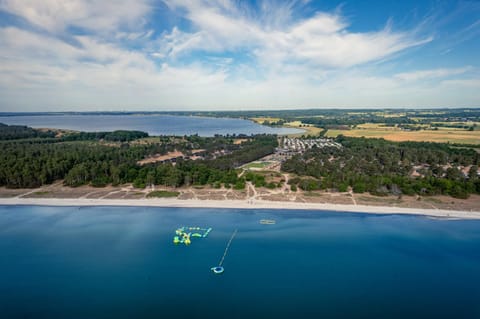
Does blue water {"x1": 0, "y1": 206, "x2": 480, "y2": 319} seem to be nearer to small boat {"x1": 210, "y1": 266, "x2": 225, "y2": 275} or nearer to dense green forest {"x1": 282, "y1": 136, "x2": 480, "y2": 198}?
small boat {"x1": 210, "y1": 266, "x2": 225, "y2": 275}

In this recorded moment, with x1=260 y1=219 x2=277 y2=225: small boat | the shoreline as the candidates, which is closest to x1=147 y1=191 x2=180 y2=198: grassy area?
the shoreline

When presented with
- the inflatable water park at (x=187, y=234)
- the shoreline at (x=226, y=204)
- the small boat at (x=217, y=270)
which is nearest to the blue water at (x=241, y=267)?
the small boat at (x=217, y=270)

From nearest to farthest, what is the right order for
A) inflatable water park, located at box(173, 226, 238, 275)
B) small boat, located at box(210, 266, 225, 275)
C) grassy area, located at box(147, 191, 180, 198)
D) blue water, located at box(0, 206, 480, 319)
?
blue water, located at box(0, 206, 480, 319), small boat, located at box(210, 266, 225, 275), inflatable water park, located at box(173, 226, 238, 275), grassy area, located at box(147, 191, 180, 198)

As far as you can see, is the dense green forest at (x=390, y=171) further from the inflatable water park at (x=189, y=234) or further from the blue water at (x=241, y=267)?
the inflatable water park at (x=189, y=234)

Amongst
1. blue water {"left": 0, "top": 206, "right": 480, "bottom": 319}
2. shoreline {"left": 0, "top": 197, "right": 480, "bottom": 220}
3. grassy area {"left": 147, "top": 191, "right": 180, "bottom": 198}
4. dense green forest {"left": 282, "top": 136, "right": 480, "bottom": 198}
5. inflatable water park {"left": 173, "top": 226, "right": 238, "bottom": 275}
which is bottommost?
blue water {"left": 0, "top": 206, "right": 480, "bottom": 319}

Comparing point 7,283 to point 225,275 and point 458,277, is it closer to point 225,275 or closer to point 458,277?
point 225,275

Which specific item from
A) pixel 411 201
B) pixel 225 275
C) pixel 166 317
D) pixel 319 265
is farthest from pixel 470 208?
pixel 166 317
